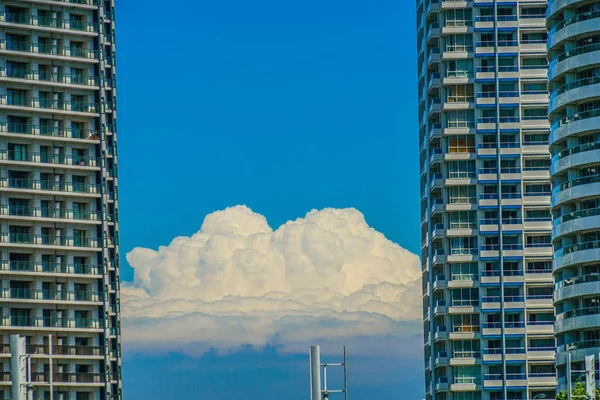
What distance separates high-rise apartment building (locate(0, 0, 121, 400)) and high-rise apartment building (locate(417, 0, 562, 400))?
3761cm

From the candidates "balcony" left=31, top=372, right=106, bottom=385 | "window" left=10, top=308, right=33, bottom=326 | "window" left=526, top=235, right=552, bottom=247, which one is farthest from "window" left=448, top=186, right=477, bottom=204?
"window" left=10, top=308, right=33, bottom=326

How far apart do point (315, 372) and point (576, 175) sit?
2797 inches

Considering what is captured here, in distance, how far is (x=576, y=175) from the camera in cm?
12738

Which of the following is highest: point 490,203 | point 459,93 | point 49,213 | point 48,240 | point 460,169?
point 459,93

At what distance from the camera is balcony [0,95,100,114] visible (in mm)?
146250

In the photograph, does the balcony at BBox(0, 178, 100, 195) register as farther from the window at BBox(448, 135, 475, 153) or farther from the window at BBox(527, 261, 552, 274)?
the window at BBox(527, 261, 552, 274)

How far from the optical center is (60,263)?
147 metres

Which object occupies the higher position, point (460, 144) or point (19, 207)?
point (460, 144)

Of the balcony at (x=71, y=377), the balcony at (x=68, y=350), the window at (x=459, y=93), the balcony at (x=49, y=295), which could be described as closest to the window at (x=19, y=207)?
the balcony at (x=49, y=295)

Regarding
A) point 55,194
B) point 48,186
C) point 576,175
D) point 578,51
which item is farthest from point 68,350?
point 578,51

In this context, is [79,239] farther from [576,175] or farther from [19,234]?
[576,175]

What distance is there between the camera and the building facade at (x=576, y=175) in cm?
12419

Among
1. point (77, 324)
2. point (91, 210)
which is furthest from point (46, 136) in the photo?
point (77, 324)

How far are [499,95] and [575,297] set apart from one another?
42.7 metres
